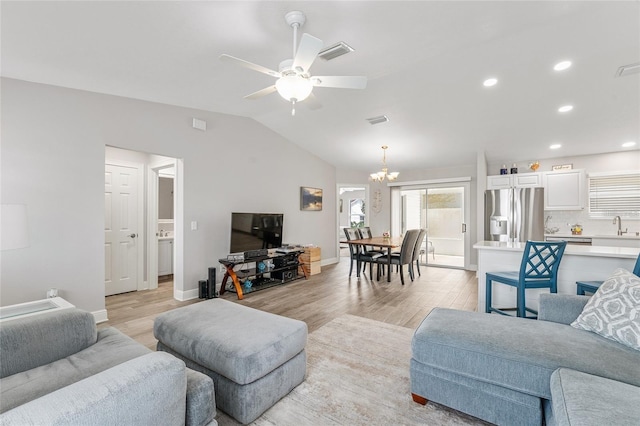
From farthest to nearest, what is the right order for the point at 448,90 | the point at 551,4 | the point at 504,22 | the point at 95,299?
the point at 448,90 < the point at 95,299 < the point at 504,22 < the point at 551,4

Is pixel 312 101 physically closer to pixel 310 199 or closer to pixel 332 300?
pixel 332 300

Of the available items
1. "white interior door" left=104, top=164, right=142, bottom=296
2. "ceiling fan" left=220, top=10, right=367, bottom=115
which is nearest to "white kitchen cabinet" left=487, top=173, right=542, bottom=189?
"ceiling fan" left=220, top=10, right=367, bottom=115

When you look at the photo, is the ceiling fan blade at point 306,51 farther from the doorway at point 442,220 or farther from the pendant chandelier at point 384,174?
the doorway at point 442,220

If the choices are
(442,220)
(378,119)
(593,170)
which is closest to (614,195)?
(593,170)

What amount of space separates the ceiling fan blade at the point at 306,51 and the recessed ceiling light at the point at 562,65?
3040 millimetres

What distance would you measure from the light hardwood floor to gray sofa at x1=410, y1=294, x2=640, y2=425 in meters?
1.45

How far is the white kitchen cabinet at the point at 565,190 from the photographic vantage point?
5.26 metres

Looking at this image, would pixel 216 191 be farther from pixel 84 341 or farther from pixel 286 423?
pixel 286 423

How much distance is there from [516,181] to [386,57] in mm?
4311

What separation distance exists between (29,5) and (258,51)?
166 cm

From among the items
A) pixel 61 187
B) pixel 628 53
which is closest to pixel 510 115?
pixel 628 53

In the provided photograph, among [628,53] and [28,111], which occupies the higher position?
[628,53]

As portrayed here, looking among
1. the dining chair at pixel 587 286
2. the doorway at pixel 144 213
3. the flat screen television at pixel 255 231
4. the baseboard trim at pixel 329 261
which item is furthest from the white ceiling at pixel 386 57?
the baseboard trim at pixel 329 261

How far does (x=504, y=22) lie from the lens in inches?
99.5
